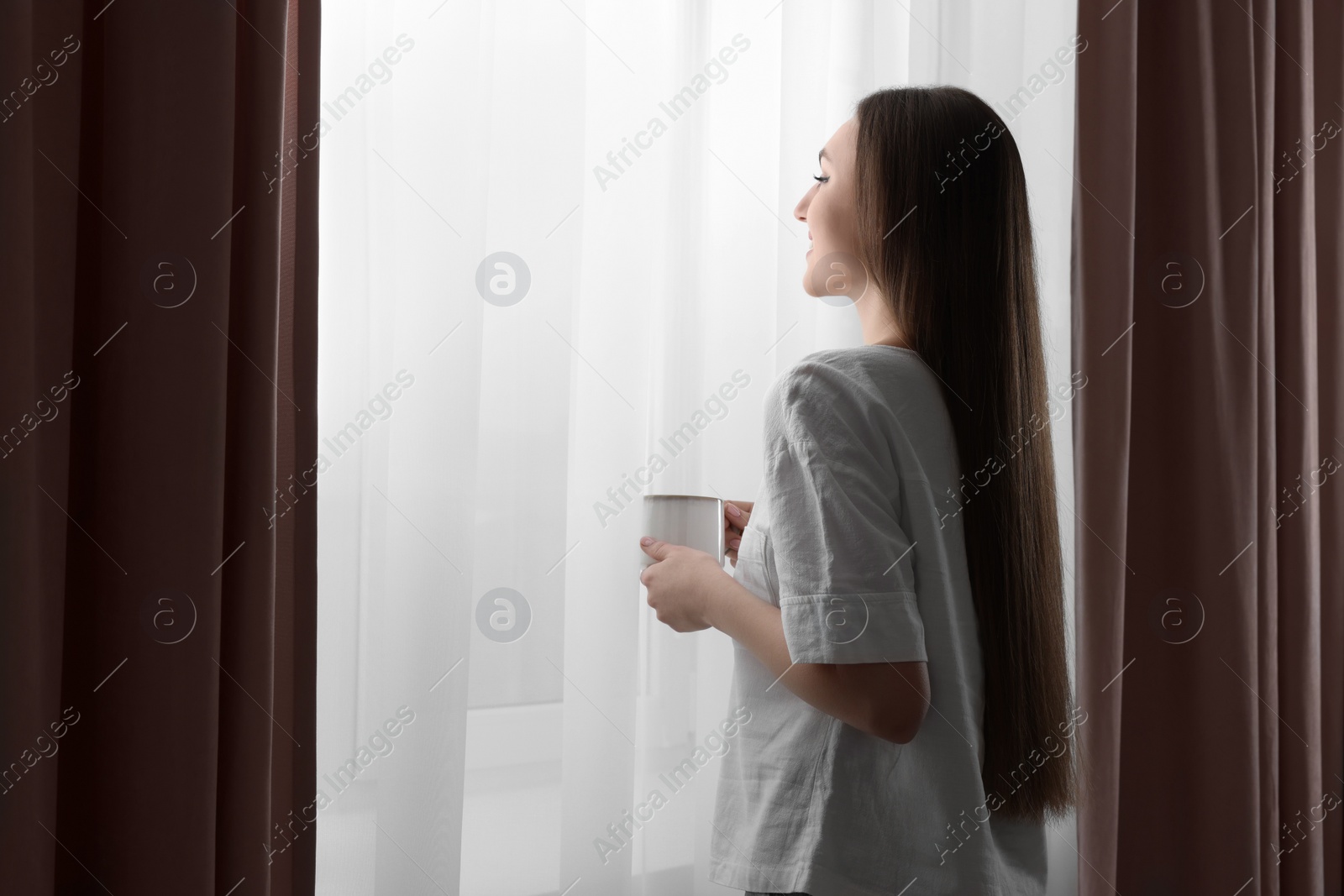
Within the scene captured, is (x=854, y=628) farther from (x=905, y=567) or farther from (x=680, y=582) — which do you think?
A: (x=680, y=582)

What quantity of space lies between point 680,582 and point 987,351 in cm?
37

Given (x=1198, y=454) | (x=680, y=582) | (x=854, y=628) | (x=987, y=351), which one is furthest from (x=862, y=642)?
(x=1198, y=454)

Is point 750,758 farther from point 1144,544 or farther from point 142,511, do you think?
point 1144,544

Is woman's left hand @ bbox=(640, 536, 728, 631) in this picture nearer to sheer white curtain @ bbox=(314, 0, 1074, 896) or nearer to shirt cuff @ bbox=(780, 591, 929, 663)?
shirt cuff @ bbox=(780, 591, 929, 663)

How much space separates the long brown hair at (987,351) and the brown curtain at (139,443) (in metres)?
0.67

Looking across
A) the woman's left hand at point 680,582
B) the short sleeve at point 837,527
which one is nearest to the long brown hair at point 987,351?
the short sleeve at point 837,527

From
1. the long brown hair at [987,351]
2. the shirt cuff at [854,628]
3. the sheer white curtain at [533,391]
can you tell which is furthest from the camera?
the sheer white curtain at [533,391]

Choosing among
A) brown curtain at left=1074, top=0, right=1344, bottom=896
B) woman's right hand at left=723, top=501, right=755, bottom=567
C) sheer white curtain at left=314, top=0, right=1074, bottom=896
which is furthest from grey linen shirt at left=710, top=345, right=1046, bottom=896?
brown curtain at left=1074, top=0, right=1344, bottom=896

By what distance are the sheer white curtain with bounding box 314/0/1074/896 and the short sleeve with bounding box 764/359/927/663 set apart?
51 centimetres

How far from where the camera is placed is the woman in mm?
764

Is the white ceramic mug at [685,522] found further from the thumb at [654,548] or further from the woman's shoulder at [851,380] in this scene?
the woman's shoulder at [851,380]

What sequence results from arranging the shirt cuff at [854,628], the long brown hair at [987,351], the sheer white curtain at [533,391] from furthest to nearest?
the sheer white curtain at [533,391] < the long brown hair at [987,351] < the shirt cuff at [854,628]

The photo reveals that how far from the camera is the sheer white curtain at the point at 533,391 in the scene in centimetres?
113

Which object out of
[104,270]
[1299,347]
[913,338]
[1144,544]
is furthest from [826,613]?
[1299,347]
